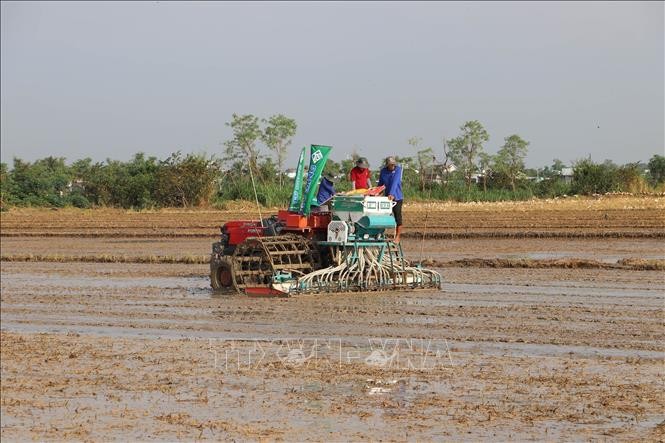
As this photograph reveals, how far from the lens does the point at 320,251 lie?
16.4m

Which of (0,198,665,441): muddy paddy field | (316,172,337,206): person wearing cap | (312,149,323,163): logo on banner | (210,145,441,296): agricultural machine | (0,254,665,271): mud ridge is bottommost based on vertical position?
(0,198,665,441): muddy paddy field

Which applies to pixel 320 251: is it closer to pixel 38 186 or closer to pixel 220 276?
pixel 220 276

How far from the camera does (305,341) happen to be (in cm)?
1157

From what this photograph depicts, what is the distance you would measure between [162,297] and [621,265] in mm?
8219

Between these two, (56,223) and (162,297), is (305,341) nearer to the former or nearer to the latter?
(162,297)

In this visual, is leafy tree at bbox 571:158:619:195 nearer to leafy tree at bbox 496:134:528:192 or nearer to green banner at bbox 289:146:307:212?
leafy tree at bbox 496:134:528:192

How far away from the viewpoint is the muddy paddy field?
25.5 ft

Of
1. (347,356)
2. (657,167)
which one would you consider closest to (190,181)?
(657,167)

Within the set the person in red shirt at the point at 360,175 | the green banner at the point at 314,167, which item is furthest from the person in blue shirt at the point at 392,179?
the green banner at the point at 314,167

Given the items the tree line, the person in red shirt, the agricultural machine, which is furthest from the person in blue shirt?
the tree line

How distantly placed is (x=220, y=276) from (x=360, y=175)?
281 centimetres

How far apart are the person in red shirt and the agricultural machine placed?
45 centimetres

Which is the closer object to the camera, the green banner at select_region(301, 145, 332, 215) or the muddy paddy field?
the muddy paddy field

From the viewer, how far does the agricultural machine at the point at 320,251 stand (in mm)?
15727
